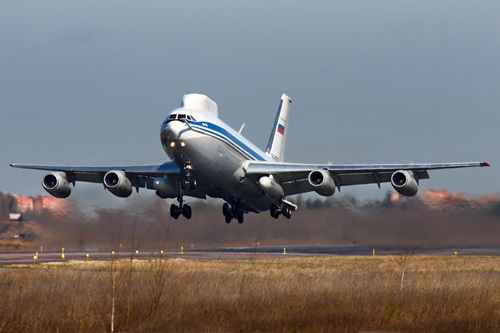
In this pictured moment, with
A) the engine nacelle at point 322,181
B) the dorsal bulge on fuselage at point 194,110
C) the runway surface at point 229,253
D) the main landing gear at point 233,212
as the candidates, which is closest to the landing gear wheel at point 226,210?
the main landing gear at point 233,212

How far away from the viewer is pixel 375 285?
27.1m

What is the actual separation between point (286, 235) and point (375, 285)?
27377mm

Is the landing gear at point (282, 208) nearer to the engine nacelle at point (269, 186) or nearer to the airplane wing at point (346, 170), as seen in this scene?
the airplane wing at point (346, 170)

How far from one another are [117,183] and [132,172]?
1.51 metres

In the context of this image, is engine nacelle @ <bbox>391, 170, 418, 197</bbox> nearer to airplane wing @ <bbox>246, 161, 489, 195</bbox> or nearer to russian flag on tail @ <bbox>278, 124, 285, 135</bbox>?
airplane wing @ <bbox>246, 161, 489, 195</bbox>

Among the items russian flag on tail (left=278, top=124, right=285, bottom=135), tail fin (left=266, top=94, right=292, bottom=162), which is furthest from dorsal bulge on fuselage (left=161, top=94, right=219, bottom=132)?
russian flag on tail (left=278, top=124, right=285, bottom=135)

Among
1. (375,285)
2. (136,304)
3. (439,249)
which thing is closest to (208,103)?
(375,285)

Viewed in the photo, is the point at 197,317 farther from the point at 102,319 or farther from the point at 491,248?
the point at 491,248

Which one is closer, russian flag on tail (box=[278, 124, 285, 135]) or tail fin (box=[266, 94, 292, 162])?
tail fin (box=[266, 94, 292, 162])

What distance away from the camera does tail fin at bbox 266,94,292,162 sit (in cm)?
5356

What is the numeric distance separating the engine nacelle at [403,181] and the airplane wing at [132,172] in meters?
11.6

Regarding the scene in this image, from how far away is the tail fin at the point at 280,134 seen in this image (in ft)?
176

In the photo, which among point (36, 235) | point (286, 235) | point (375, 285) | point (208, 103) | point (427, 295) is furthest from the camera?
point (286, 235)

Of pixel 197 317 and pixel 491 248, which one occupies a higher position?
pixel 491 248
